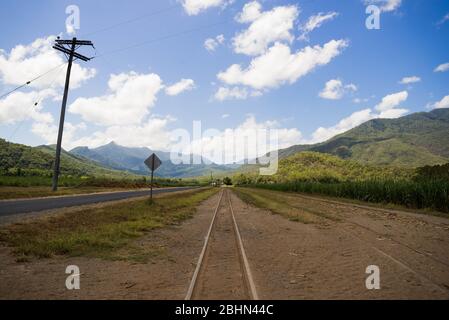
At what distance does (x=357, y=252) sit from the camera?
8.33 meters

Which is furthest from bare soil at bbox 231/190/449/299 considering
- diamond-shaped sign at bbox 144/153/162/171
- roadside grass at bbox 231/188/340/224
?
diamond-shaped sign at bbox 144/153/162/171

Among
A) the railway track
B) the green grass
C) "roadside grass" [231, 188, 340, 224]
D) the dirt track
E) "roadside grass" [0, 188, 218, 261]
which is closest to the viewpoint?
the railway track

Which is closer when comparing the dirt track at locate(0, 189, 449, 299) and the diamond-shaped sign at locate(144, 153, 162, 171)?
the dirt track at locate(0, 189, 449, 299)

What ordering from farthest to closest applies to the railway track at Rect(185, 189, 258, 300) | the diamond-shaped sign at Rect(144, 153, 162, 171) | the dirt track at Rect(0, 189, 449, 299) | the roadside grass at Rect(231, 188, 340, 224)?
the diamond-shaped sign at Rect(144, 153, 162, 171)
the roadside grass at Rect(231, 188, 340, 224)
the dirt track at Rect(0, 189, 449, 299)
the railway track at Rect(185, 189, 258, 300)

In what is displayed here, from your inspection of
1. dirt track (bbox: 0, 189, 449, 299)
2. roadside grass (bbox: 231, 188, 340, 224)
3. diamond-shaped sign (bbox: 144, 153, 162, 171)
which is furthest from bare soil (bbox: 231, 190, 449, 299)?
diamond-shaped sign (bbox: 144, 153, 162, 171)

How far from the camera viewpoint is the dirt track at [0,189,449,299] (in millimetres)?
5074

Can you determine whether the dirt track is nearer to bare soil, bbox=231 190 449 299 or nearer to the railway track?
bare soil, bbox=231 190 449 299

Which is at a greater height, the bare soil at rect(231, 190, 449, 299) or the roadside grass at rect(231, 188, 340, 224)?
the bare soil at rect(231, 190, 449, 299)

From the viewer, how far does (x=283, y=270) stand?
6.56 m

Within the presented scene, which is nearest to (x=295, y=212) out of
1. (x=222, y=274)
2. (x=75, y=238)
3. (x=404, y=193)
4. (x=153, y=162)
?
(x=153, y=162)

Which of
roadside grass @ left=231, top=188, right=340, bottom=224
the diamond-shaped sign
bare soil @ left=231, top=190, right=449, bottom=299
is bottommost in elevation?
roadside grass @ left=231, top=188, right=340, bottom=224

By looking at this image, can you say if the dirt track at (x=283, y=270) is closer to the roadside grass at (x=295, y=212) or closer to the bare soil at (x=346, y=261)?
the bare soil at (x=346, y=261)

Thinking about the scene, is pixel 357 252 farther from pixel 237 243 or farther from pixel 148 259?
pixel 148 259

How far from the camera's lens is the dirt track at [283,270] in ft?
16.6
